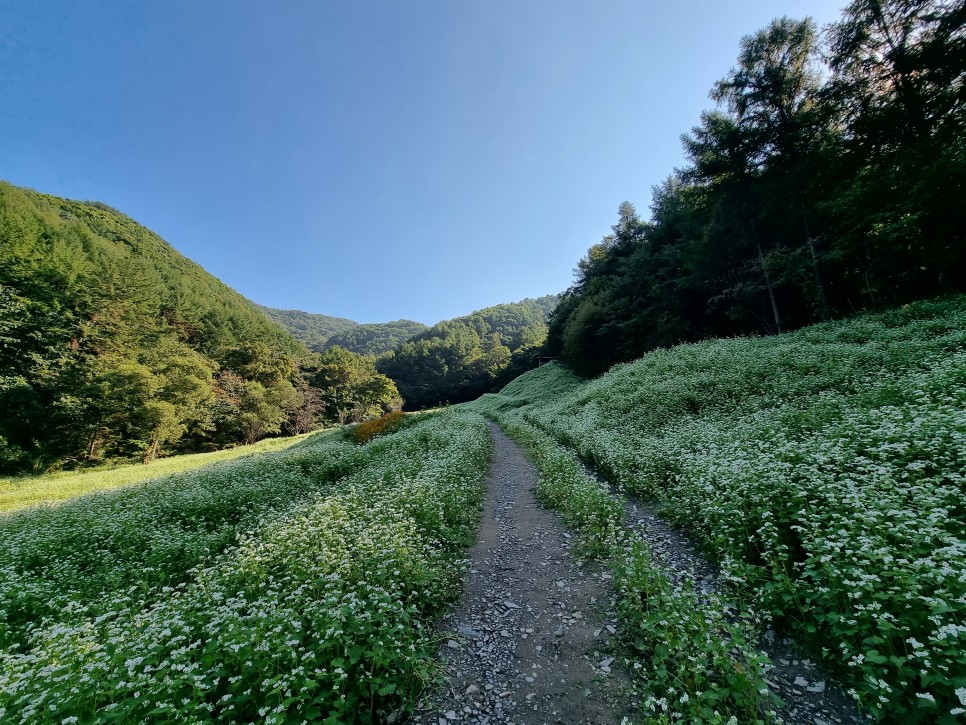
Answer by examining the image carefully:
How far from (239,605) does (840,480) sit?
27.4 feet

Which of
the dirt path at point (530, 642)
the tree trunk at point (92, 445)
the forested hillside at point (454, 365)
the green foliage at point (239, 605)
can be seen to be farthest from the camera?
the forested hillside at point (454, 365)

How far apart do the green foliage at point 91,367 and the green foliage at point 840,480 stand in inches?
1628

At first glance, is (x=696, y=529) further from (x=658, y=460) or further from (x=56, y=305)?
(x=56, y=305)

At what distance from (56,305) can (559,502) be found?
52.8m

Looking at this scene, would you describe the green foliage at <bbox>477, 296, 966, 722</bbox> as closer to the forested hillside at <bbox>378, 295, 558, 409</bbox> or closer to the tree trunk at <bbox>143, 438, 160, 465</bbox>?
the tree trunk at <bbox>143, 438, 160, 465</bbox>

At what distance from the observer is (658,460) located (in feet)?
30.8

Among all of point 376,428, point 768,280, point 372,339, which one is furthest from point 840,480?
point 372,339

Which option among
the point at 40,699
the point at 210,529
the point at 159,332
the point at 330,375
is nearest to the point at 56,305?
the point at 159,332

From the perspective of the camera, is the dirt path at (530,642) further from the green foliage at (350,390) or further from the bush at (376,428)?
the green foliage at (350,390)

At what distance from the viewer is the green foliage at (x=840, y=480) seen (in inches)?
116

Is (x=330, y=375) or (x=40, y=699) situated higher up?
(x=330, y=375)

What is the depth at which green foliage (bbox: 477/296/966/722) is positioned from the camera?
295 centimetres

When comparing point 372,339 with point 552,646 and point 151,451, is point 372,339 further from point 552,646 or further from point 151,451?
point 552,646

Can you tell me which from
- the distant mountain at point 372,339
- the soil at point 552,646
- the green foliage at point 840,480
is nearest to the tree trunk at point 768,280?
the green foliage at point 840,480
